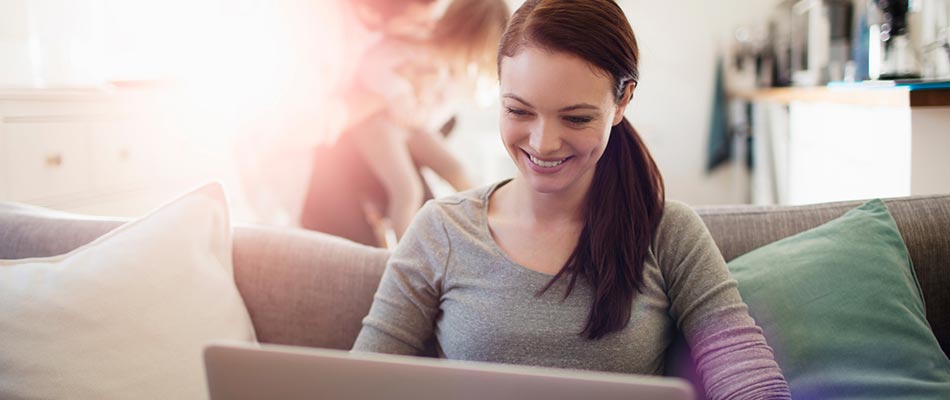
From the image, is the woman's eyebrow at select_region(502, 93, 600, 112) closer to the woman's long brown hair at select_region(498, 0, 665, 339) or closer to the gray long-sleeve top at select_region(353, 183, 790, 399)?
the woman's long brown hair at select_region(498, 0, 665, 339)

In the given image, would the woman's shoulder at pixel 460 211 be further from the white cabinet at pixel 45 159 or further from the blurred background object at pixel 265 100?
the white cabinet at pixel 45 159

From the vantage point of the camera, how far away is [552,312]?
1.06 meters

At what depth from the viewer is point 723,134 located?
4.47 meters

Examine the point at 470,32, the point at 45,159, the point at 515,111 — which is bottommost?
the point at 45,159

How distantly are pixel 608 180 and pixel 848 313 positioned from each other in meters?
0.37

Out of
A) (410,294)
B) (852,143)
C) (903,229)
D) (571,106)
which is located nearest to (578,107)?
(571,106)

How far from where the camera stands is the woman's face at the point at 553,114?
101cm

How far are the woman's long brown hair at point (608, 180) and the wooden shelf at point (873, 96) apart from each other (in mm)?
724

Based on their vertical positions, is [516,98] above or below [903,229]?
above

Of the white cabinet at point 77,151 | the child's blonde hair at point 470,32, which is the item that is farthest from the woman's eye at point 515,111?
the child's blonde hair at point 470,32

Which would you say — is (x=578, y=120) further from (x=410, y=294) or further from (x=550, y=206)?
(x=410, y=294)

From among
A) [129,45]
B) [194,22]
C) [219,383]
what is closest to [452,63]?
[194,22]

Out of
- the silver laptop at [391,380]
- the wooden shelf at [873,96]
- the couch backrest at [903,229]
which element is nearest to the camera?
the silver laptop at [391,380]

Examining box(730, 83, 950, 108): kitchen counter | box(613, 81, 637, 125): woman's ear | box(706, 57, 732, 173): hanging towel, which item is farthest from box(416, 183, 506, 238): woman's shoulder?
box(706, 57, 732, 173): hanging towel
